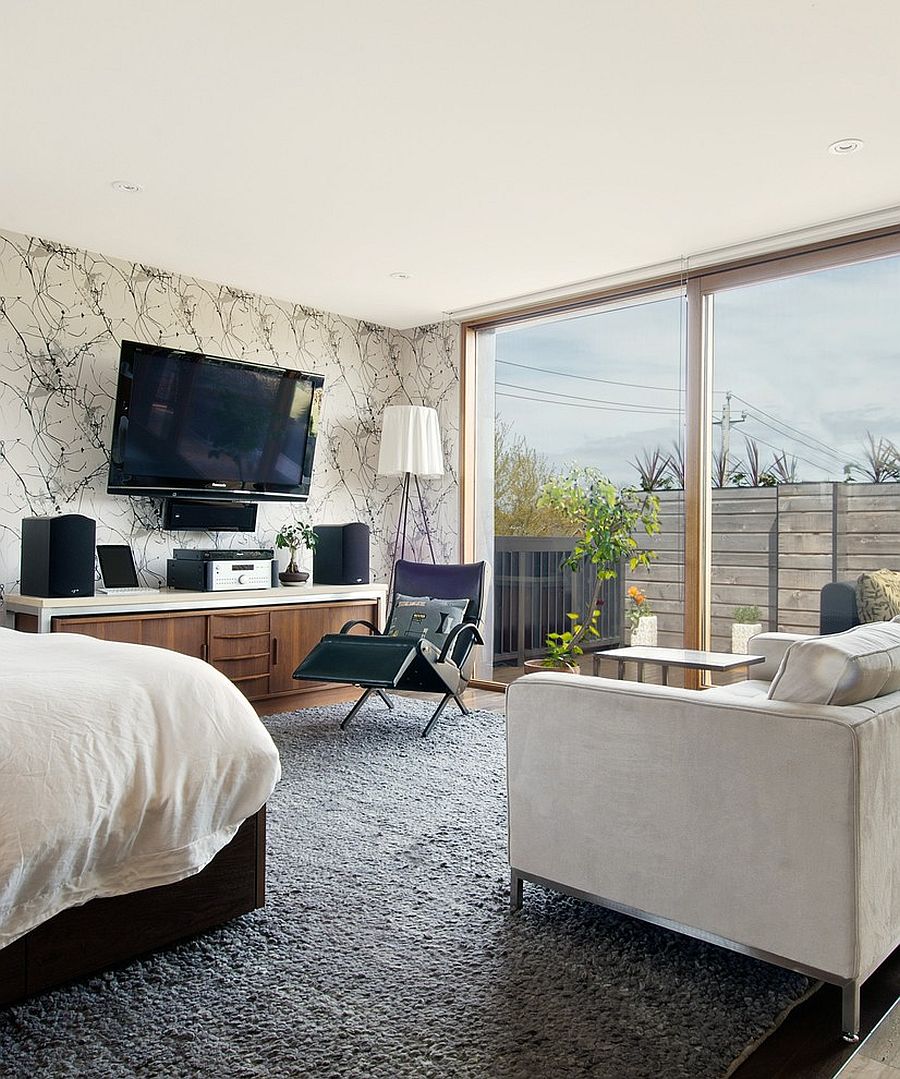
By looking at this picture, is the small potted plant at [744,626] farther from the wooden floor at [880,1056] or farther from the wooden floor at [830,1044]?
the wooden floor at [880,1056]

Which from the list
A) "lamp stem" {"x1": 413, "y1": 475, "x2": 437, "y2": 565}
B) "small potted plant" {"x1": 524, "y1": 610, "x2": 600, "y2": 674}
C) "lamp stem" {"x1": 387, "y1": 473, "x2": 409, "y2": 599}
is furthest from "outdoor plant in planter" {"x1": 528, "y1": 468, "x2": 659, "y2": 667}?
"lamp stem" {"x1": 387, "y1": 473, "x2": 409, "y2": 599}

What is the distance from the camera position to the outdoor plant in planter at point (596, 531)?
4.93 m

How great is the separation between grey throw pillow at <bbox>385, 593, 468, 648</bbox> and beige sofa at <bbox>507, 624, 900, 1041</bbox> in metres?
2.54

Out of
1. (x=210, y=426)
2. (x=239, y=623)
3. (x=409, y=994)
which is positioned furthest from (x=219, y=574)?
(x=409, y=994)

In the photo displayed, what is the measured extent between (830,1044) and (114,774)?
1.51 m

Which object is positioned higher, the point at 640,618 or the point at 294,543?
the point at 294,543

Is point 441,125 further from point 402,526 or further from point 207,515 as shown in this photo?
Result: point 402,526

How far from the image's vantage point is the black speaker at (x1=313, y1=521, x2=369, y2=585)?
5.36 m

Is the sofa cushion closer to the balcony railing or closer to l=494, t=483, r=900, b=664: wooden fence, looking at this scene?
l=494, t=483, r=900, b=664: wooden fence

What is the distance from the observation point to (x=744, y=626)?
4.56 metres

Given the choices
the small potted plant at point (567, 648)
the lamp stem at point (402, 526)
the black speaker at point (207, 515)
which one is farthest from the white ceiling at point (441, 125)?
the small potted plant at point (567, 648)

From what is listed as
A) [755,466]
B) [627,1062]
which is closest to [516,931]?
[627,1062]

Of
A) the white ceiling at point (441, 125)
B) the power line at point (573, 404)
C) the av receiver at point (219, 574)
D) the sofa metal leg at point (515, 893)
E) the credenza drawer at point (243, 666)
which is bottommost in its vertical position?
the sofa metal leg at point (515, 893)

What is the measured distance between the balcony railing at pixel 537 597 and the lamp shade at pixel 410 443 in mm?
684
